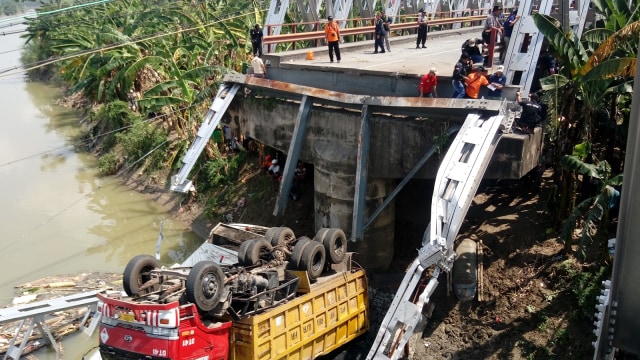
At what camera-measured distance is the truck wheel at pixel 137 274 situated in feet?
32.3

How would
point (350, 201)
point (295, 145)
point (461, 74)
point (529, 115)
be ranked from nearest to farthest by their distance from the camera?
point (529, 115)
point (461, 74)
point (350, 201)
point (295, 145)

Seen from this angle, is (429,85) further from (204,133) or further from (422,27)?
(422,27)

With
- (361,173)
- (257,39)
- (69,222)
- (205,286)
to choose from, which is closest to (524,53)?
(361,173)

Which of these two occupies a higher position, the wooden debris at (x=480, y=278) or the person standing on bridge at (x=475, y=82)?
the person standing on bridge at (x=475, y=82)

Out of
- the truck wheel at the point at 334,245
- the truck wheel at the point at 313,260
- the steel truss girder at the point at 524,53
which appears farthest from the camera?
the steel truss girder at the point at 524,53

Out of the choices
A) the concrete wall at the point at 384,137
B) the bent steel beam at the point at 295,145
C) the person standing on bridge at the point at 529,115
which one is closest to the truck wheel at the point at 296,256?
the concrete wall at the point at 384,137

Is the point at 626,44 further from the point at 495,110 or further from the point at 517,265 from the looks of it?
the point at 517,265

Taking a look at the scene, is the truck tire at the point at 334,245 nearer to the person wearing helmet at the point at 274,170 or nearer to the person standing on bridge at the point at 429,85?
the person standing on bridge at the point at 429,85

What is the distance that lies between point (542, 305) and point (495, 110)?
12.8 feet

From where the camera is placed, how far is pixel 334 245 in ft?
37.7

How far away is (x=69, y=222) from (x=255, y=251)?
12.3m

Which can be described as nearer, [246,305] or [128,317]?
[128,317]

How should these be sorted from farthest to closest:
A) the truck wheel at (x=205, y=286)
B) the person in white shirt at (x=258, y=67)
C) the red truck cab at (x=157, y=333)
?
the person in white shirt at (x=258, y=67)
the truck wheel at (x=205, y=286)
the red truck cab at (x=157, y=333)

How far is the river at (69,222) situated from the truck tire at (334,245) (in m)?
6.00
